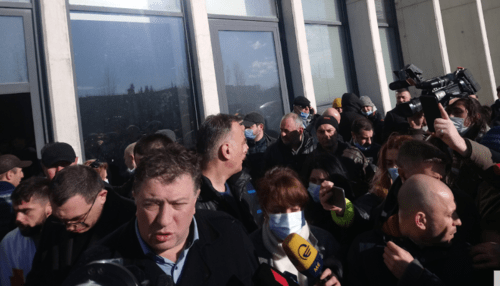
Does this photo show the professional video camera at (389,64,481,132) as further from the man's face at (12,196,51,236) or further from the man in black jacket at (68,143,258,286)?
the man's face at (12,196,51,236)

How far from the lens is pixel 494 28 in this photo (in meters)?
13.0

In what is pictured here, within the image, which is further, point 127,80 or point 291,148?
point 127,80

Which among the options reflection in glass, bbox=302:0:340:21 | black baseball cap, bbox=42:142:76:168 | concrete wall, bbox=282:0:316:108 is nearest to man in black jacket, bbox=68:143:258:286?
black baseball cap, bbox=42:142:76:168

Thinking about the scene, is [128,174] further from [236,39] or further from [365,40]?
[365,40]

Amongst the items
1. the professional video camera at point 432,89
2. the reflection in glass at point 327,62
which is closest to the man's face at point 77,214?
the professional video camera at point 432,89

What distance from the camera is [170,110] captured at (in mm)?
6379

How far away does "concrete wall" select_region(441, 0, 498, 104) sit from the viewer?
11609mm

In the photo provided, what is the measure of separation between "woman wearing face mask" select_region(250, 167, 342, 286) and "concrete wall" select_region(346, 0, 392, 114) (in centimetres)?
702

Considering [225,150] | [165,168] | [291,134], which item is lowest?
[291,134]

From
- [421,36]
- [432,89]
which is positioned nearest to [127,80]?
A: [432,89]

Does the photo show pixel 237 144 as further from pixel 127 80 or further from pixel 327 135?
pixel 127 80

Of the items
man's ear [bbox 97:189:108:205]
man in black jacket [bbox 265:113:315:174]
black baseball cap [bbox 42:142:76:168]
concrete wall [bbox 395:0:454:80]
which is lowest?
man in black jacket [bbox 265:113:315:174]

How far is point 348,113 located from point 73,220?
5.02 m

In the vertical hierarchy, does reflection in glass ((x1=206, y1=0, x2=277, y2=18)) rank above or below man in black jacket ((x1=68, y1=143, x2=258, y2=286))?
above
